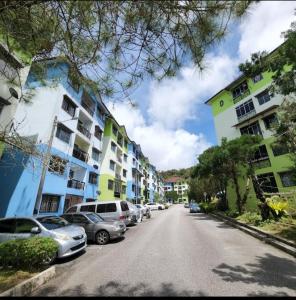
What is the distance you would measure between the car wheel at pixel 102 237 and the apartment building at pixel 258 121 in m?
13.7

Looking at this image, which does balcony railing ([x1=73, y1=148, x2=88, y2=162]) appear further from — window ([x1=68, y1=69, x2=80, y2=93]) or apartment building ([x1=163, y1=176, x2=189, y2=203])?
apartment building ([x1=163, y1=176, x2=189, y2=203])

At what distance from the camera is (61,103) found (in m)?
17.5

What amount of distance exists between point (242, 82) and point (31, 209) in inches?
1052

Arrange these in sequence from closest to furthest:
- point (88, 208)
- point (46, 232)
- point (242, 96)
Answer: point (46, 232) < point (88, 208) < point (242, 96)

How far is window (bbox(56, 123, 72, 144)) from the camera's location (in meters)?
17.5

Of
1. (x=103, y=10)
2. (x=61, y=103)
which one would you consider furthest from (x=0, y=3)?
(x=61, y=103)

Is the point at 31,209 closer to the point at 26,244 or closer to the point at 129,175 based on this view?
the point at 26,244

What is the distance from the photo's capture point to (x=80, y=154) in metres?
21.7

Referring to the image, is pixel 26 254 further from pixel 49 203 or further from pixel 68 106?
pixel 68 106

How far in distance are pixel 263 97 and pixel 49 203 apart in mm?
24318

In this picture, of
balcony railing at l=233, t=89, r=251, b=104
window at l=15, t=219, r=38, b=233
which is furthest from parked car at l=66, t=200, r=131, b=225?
balcony railing at l=233, t=89, r=251, b=104

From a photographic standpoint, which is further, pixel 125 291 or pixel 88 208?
pixel 88 208

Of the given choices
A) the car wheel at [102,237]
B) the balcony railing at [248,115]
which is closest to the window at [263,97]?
the balcony railing at [248,115]

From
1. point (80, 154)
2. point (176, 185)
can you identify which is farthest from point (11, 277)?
point (176, 185)
